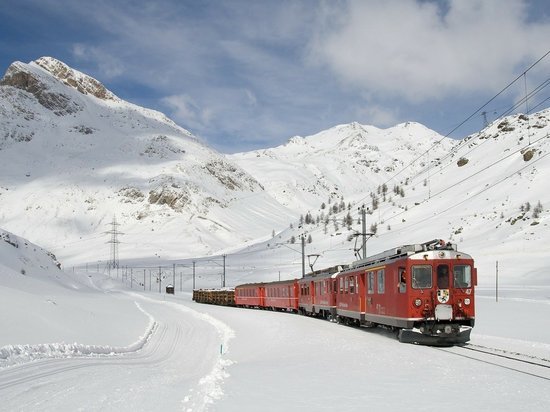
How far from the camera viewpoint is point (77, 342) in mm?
18969

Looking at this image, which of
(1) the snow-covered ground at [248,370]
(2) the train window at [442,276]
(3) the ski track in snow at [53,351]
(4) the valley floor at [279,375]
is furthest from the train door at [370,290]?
(3) the ski track in snow at [53,351]

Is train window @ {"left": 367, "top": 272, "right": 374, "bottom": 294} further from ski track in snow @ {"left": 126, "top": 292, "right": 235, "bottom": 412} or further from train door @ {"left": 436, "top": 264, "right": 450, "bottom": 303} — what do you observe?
ski track in snow @ {"left": 126, "top": 292, "right": 235, "bottom": 412}

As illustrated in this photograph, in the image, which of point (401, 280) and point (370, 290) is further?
point (370, 290)

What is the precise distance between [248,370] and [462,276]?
10130 mm

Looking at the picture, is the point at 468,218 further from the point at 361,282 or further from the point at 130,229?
the point at 130,229

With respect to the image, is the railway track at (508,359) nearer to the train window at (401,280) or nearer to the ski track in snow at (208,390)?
the train window at (401,280)

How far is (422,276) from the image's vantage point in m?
21.1

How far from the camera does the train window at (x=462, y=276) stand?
2128 cm

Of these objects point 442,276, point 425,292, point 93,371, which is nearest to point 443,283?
point 442,276

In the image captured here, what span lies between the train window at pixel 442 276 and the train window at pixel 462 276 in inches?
12.1

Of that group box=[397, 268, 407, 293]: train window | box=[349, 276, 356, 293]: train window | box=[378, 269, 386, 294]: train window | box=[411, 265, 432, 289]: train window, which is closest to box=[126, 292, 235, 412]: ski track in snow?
box=[397, 268, 407, 293]: train window

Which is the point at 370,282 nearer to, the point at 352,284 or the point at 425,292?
the point at 352,284

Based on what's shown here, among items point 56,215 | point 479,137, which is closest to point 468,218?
point 479,137

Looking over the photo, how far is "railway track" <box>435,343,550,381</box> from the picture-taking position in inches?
553
